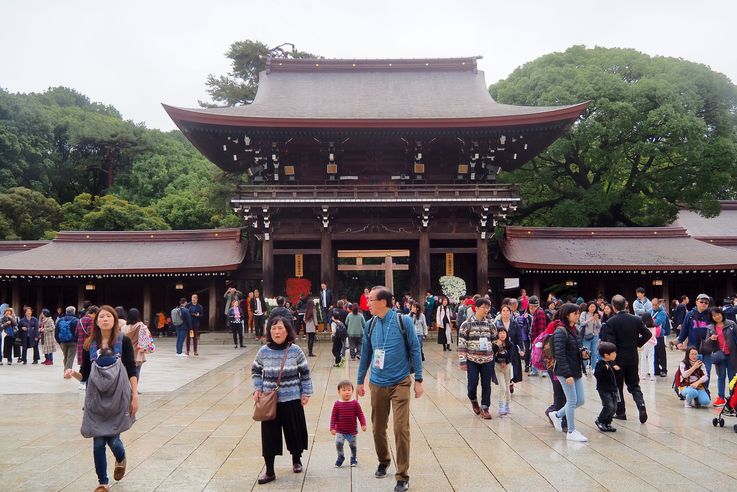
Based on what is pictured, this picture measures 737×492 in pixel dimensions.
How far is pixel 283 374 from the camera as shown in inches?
245

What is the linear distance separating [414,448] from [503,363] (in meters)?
2.47

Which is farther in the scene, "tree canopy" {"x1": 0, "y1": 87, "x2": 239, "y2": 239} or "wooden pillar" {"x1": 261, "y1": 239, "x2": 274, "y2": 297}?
"tree canopy" {"x1": 0, "y1": 87, "x2": 239, "y2": 239}

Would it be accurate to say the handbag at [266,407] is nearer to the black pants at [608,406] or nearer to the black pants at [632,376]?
the black pants at [608,406]

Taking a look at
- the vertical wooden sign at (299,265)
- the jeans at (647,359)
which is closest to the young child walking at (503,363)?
the jeans at (647,359)

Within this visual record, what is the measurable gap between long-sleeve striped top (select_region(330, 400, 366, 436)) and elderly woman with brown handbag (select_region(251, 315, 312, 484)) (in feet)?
1.37

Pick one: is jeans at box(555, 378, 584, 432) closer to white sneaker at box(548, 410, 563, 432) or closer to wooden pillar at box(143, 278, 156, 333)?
white sneaker at box(548, 410, 563, 432)

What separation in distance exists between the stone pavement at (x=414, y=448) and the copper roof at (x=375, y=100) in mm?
13141

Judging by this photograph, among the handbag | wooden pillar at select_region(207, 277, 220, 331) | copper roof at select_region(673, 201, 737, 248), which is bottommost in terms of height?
wooden pillar at select_region(207, 277, 220, 331)

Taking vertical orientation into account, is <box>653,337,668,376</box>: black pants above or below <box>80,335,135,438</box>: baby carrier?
below

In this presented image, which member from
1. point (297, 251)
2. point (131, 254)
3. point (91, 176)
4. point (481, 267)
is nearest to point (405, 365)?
point (297, 251)

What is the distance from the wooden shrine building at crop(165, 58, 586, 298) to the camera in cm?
2319

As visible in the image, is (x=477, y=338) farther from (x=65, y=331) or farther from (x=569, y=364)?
(x=65, y=331)

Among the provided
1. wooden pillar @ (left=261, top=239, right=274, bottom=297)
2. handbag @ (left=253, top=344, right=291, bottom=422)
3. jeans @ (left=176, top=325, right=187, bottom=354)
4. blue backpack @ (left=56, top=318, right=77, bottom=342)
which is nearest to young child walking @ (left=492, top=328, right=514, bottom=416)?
handbag @ (left=253, top=344, right=291, bottom=422)

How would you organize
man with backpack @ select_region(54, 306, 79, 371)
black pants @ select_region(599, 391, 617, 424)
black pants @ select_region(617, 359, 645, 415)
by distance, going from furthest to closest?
man with backpack @ select_region(54, 306, 79, 371)
black pants @ select_region(617, 359, 645, 415)
black pants @ select_region(599, 391, 617, 424)
